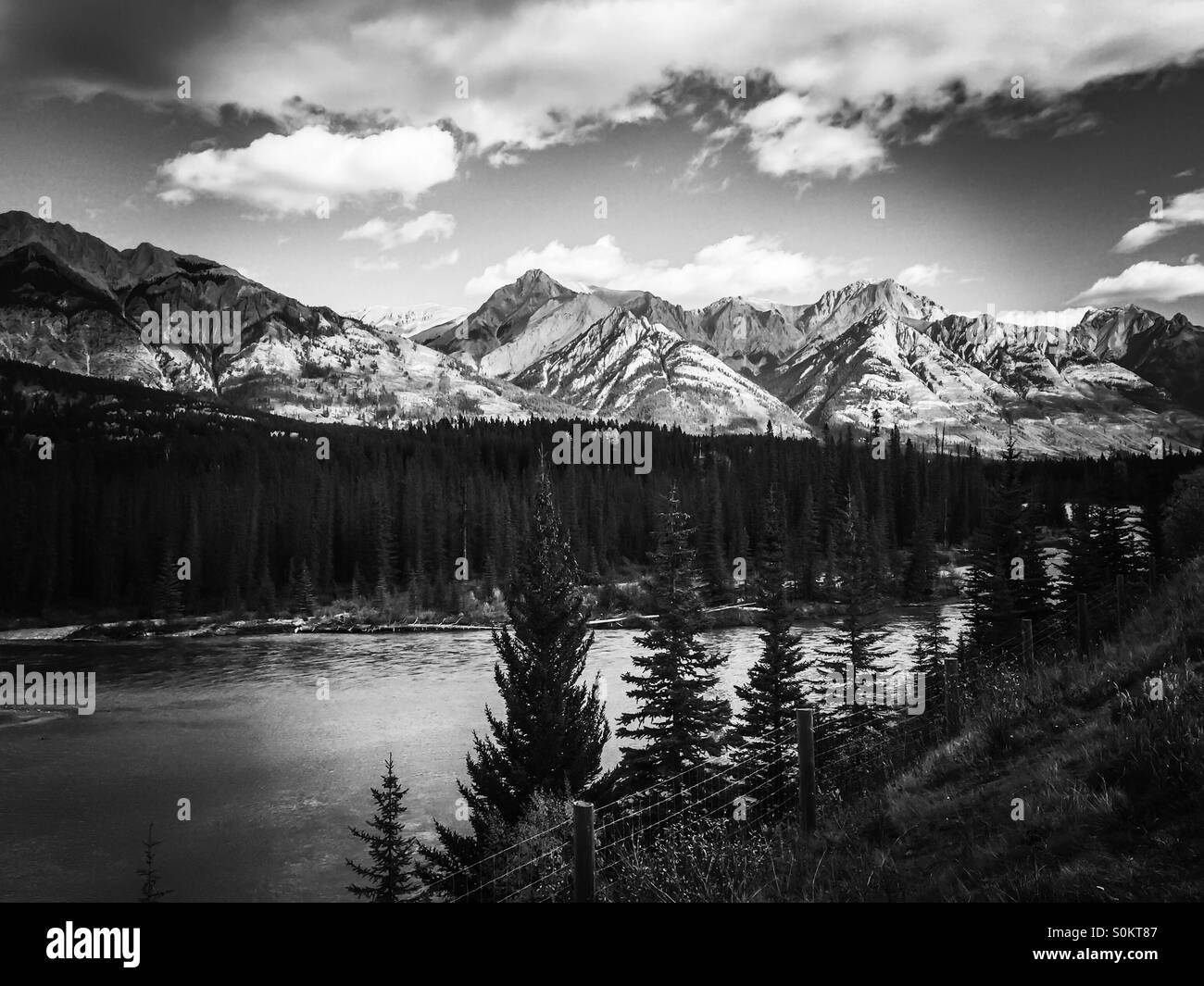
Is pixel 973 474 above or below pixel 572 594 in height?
above

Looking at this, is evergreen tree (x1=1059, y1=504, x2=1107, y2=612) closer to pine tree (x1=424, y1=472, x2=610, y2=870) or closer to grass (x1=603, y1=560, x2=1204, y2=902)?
pine tree (x1=424, y1=472, x2=610, y2=870)

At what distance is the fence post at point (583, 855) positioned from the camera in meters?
7.04

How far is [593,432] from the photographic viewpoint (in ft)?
599

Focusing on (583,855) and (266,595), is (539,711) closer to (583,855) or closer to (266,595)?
(583,855)

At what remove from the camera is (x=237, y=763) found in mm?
33750

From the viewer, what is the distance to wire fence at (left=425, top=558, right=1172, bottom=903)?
10.2 m

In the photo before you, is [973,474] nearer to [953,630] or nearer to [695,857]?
[953,630]

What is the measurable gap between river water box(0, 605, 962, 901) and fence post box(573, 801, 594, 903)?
1740cm

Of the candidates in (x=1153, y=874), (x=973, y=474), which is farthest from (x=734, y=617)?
(x=973, y=474)

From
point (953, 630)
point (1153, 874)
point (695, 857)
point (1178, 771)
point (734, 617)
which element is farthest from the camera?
point (734, 617)

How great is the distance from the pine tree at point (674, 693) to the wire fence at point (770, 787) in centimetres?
90

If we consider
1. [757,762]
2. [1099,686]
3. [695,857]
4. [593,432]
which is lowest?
[757,762]

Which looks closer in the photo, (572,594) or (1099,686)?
(1099,686)

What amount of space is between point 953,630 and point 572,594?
39.3 meters
